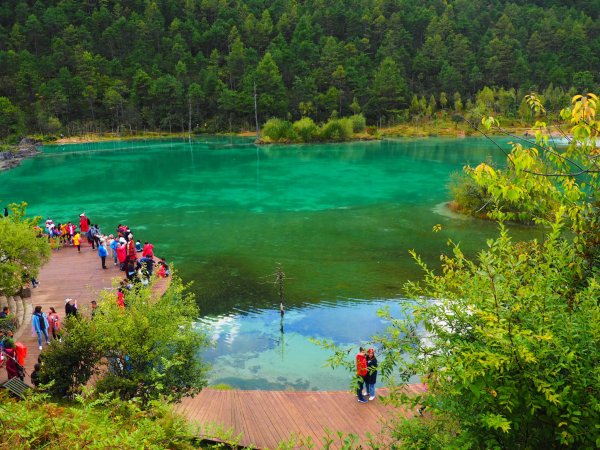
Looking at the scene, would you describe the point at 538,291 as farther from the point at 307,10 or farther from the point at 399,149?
the point at 307,10

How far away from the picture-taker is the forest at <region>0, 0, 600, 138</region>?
116 meters

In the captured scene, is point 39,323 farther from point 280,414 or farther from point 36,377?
point 280,414

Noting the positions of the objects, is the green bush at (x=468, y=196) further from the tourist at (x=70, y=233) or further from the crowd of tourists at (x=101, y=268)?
the tourist at (x=70, y=233)

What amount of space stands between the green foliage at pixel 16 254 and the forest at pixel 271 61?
9517 centimetres

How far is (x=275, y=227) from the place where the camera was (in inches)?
1378

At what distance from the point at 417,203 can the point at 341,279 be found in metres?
20.9

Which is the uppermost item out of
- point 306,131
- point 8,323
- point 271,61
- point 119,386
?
point 271,61

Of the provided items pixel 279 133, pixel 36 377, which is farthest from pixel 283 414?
pixel 279 133

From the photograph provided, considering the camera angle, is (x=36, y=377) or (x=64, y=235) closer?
(x=36, y=377)

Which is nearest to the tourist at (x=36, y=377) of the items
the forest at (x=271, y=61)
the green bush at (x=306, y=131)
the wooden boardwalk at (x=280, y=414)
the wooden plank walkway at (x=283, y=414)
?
the wooden boardwalk at (x=280, y=414)

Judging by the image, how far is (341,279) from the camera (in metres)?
23.8

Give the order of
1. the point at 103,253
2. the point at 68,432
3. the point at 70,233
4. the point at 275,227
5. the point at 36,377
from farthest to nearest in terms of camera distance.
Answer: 1. the point at 275,227
2. the point at 70,233
3. the point at 103,253
4. the point at 36,377
5. the point at 68,432

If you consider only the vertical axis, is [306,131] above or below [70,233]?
above

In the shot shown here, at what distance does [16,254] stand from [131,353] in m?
8.18
